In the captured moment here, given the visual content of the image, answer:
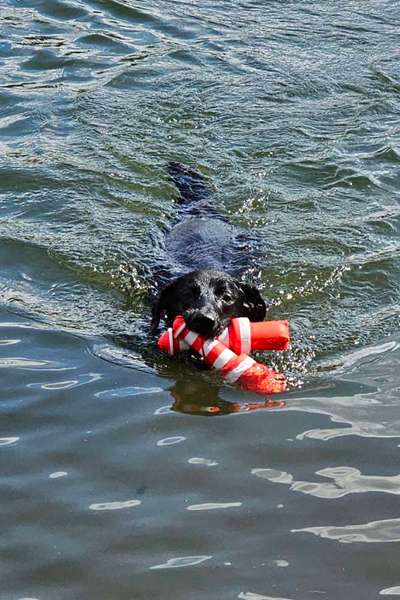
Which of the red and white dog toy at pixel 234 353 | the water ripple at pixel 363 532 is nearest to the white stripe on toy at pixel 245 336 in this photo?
the red and white dog toy at pixel 234 353

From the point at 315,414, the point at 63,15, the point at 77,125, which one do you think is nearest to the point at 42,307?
the point at 315,414

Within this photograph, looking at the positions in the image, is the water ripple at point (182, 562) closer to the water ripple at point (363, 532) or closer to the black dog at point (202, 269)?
the water ripple at point (363, 532)

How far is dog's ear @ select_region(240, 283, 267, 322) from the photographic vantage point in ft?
21.1

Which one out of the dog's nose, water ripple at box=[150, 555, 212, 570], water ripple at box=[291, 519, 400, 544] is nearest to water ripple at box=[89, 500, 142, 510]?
water ripple at box=[150, 555, 212, 570]

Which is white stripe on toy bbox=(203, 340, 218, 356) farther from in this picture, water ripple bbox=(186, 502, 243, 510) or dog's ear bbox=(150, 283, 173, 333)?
water ripple bbox=(186, 502, 243, 510)

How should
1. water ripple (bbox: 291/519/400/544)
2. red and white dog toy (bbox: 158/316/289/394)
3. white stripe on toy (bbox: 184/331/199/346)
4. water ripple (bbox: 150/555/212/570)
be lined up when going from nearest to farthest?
water ripple (bbox: 150/555/212/570) → water ripple (bbox: 291/519/400/544) → red and white dog toy (bbox: 158/316/289/394) → white stripe on toy (bbox: 184/331/199/346)

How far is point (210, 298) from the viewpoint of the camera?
6.26 metres

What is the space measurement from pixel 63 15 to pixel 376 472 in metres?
10.9

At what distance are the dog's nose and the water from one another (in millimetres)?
279

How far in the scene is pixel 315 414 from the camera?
5.30 meters

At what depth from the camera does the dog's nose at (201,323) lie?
19.1 feet

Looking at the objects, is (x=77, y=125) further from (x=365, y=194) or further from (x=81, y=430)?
(x=81, y=430)

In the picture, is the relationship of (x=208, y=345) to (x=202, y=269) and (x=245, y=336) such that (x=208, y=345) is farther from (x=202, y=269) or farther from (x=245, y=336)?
(x=202, y=269)

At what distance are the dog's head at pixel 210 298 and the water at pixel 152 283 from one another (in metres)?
0.28
